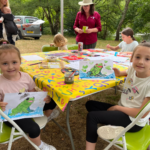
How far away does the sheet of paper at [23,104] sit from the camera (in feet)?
3.64

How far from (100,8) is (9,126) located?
14.5 meters

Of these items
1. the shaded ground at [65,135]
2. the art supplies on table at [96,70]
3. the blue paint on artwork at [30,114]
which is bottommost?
the shaded ground at [65,135]

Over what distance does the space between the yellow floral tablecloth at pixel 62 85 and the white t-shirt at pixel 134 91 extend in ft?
0.29

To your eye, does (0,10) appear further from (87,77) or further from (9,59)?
(87,77)

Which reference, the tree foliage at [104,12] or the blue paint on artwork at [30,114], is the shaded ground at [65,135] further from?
the tree foliage at [104,12]

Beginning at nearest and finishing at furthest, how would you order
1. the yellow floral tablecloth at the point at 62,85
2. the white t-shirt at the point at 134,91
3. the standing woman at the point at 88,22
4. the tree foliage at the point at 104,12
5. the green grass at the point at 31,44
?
the yellow floral tablecloth at the point at 62,85, the white t-shirt at the point at 134,91, the standing woman at the point at 88,22, the green grass at the point at 31,44, the tree foliage at the point at 104,12

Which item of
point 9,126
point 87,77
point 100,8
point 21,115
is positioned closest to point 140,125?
point 87,77

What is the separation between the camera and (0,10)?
8.09 ft

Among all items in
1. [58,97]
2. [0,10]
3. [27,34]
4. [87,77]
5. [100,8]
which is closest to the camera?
[58,97]

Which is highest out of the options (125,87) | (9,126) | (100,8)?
(100,8)

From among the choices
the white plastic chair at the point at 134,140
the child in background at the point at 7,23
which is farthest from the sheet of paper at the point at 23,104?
the child in background at the point at 7,23

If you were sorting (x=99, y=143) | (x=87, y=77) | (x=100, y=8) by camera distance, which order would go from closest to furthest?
1. (x=87, y=77)
2. (x=99, y=143)
3. (x=100, y=8)

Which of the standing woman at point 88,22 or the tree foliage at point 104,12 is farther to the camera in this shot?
the tree foliage at point 104,12

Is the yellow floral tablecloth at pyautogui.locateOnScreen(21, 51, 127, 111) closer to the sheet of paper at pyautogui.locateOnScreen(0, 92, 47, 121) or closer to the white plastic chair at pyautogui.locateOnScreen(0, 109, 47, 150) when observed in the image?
the sheet of paper at pyautogui.locateOnScreen(0, 92, 47, 121)
